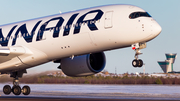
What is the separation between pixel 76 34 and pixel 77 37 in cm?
22

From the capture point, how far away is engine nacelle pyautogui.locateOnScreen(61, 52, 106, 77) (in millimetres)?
25812

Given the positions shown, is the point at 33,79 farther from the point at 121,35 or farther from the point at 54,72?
the point at 121,35

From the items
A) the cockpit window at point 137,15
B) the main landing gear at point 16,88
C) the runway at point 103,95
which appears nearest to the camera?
the cockpit window at point 137,15

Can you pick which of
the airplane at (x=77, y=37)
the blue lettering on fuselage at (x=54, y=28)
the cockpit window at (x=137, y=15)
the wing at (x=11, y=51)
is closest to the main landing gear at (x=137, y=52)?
the airplane at (x=77, y=37)

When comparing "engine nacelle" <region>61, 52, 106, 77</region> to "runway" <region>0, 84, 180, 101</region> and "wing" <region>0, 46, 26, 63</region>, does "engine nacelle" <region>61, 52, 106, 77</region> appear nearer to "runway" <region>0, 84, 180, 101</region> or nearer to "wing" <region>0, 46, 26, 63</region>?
"runway" <region>0, 84, 180, 101</region>

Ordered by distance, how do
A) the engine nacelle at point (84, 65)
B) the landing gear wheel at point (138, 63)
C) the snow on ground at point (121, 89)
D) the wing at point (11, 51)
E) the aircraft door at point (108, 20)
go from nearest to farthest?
the landing gear wheel at point (138, 63), the aircraft door at point (108, 20), the wing at point (11, 51), the engine nacelle at point (84, 65), the snow on ground at point (121, 89)

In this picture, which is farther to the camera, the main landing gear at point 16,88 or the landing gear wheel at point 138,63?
the main landing gear at point 16,88

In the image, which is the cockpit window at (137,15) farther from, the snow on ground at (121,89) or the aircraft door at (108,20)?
the snow on ground at (121,89)

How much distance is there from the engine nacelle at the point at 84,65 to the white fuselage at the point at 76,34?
8.99ft

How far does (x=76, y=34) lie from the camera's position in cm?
2164

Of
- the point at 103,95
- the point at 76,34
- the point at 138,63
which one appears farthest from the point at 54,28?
the point at 103,95

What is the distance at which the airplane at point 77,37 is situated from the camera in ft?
66.1

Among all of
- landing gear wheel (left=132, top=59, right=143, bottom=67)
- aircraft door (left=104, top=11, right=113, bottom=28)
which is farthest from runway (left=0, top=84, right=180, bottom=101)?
aircraft door (left=104, top=11, right=113, bottom=28)

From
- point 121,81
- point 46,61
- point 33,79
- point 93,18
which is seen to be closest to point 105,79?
point 121,81
